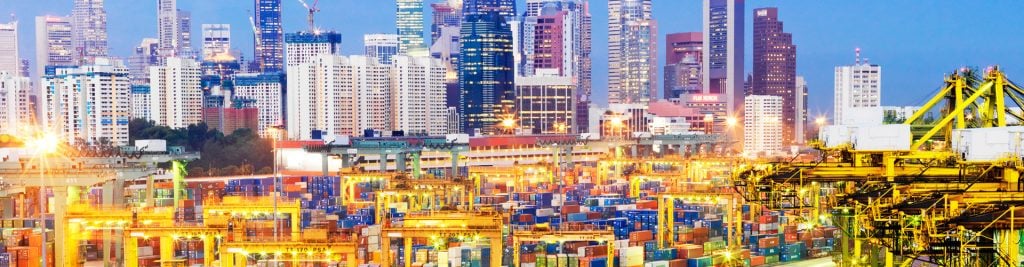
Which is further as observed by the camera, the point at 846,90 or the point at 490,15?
the point at 490,15

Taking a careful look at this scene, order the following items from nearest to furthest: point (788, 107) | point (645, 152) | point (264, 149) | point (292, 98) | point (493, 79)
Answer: point (264, 149) → point (645, 152) → point (292, 98) → point (493, 79) → point (788, 107)

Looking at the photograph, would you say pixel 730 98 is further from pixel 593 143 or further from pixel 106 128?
pixel 106 128

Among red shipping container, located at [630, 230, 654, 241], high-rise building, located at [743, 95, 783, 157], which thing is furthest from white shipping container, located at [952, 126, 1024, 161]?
high-rise building, located at [743, 95, 783, 157]

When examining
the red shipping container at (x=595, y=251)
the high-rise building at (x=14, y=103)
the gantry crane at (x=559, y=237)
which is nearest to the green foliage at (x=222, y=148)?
the high-rise building at (x=14, y=103)

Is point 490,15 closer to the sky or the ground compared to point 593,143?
closer to the sky

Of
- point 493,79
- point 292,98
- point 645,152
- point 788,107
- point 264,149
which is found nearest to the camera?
point 264,149

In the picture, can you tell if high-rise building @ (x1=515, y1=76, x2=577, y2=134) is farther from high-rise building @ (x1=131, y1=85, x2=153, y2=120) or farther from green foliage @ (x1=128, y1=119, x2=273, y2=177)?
green foliage @ (x1=128, y1=119, x2=273, y2=177)

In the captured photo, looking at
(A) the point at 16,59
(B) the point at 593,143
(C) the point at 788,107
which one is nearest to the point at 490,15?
(C) the point at 788,107
